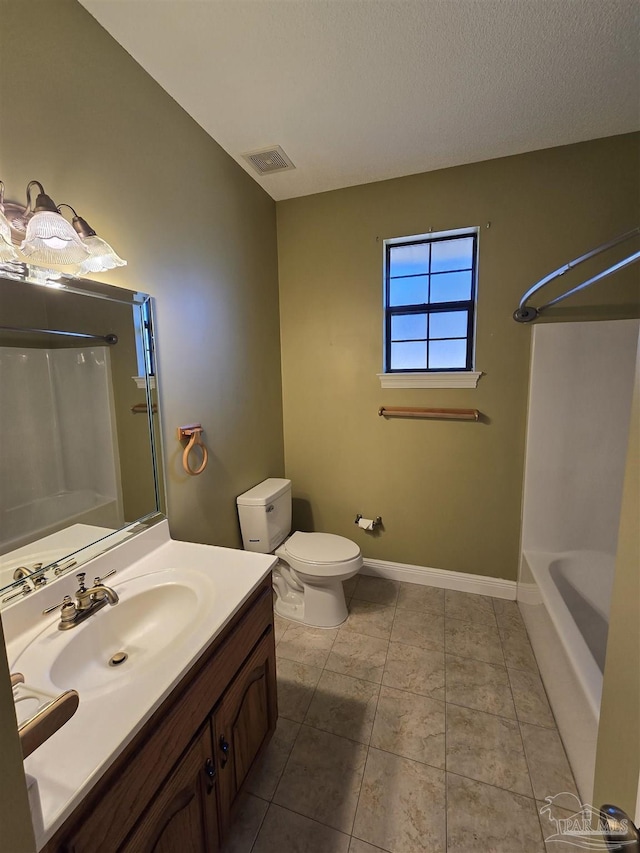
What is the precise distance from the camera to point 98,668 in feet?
3.27

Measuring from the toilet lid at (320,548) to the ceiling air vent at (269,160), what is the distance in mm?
2210

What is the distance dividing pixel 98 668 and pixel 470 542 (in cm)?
213

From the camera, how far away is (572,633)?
4.80ft

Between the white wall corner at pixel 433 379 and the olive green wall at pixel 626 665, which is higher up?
the white wall corner at pixel 433 379

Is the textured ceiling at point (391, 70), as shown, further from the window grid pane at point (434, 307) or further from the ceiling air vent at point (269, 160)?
the window grid pane at point (434, 307)

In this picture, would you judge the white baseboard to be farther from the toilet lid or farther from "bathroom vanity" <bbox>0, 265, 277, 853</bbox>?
"bathroom vanity" <bbox>0, 265, 277, 853</bbox>

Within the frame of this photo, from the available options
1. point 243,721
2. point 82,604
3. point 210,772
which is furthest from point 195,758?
point 82,604

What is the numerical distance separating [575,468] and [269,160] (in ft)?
8.08

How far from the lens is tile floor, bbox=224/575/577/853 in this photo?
1.18 metres

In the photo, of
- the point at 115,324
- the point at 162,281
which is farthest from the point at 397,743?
the point at 162,281

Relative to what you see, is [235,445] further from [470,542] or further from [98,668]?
[470,542]

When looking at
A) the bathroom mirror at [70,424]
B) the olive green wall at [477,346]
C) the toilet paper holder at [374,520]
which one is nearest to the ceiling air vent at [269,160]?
the olive green wall at [477,346]

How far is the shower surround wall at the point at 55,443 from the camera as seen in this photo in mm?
1017

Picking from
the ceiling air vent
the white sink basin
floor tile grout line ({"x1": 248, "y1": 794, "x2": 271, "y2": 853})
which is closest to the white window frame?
the ceiling air vent
